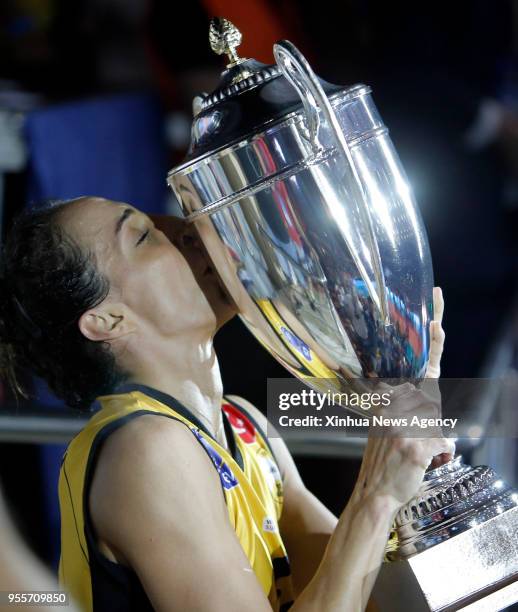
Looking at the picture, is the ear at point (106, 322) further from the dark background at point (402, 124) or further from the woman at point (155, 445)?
the dark background at point (402, 124)

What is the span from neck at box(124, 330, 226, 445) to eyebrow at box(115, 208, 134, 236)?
10 centimetres

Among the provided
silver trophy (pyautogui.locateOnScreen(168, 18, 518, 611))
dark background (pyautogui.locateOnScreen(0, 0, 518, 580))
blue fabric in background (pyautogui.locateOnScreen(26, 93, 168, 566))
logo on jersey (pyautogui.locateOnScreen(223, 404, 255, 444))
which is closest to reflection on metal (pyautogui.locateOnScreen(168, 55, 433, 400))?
silver trophy (pyautogui.locateOnScreen(168, 18, 518, 611))

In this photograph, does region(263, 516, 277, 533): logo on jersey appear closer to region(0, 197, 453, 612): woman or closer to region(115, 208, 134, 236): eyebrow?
region(0, 197, 453, 612): woman

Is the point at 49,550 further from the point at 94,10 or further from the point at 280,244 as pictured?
the point at 94,10

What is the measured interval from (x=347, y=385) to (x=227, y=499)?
157 mm

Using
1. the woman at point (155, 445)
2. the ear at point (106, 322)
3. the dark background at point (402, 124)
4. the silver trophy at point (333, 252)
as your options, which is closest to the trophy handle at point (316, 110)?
the silver trophy at point (333, 252)

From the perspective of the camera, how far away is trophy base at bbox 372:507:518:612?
0.75 metres

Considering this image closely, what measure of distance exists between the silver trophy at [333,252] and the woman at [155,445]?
0.04 metres

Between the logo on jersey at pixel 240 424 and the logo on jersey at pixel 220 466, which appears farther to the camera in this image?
the logo on jersey at pixel 240 424

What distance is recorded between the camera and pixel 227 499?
84cm

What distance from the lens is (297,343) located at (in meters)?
0.76

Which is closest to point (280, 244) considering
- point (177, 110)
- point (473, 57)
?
point (473, 57)

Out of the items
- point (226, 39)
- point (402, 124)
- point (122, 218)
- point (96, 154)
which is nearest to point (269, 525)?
point (122, 218)

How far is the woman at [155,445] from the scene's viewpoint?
75cm
